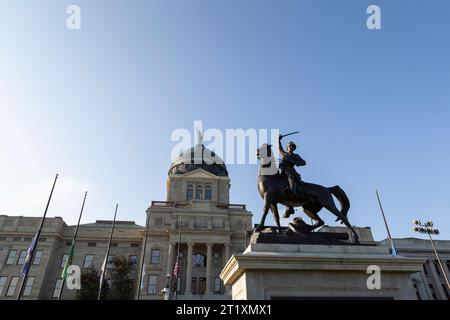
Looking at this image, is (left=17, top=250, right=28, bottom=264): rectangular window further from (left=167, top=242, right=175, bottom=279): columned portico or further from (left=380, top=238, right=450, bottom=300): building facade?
→ (left=380, top=238, right=450, bottom=300): building facade

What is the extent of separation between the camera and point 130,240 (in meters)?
52.6

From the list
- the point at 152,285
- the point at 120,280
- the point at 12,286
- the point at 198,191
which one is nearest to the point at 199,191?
the point at 198,191

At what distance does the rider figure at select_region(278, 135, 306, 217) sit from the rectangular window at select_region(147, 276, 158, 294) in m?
42.9

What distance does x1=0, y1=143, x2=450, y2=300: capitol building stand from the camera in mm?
45375

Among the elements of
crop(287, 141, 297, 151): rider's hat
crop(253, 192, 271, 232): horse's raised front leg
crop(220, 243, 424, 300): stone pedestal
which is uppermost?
crop(287, 141, 297, 151): rider's hat

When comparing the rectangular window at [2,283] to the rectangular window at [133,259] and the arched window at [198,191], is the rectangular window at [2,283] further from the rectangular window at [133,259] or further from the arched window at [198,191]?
the arched window at [198,191]

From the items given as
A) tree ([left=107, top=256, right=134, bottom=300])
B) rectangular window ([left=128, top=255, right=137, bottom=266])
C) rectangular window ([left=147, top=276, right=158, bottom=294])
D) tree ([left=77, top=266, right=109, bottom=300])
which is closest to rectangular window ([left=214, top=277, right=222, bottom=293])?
rectangular window ([left=147, top=276, right=158, bottom=294])

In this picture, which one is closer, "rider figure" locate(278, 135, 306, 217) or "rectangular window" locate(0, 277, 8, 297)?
"rider figure" locate(278, 135, 306, 217)

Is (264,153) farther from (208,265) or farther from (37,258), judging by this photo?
(37,258)

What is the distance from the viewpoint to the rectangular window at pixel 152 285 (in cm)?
4512

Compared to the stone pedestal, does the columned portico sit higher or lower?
higher

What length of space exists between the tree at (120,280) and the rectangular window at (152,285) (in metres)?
2.64

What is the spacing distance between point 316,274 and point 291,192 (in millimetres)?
2109

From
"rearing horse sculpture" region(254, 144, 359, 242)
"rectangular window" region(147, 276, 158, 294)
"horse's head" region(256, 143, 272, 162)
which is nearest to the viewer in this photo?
"rearing horse sculpture" region(254, 144, 359, 242)
